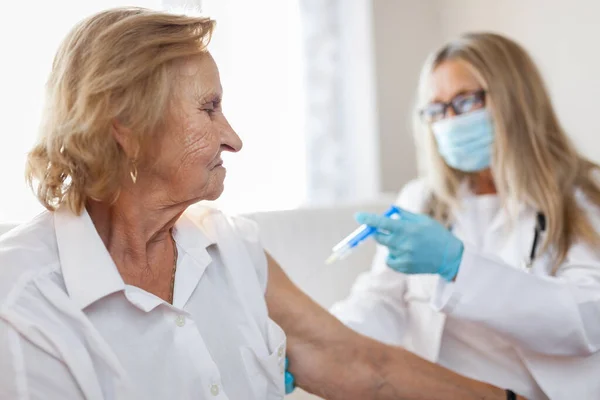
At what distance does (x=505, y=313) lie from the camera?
170cm

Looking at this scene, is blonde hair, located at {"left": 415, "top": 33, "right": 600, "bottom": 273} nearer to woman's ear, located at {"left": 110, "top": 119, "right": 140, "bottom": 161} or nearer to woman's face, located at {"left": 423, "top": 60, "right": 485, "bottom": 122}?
woman's face, located at {"left": 423, "top": 60, "right": 485, "bottom": 122}

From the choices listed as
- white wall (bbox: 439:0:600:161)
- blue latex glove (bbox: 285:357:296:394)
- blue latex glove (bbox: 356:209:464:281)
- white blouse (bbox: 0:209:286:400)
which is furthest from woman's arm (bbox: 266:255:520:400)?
white wall (bbox: 439:0:600:161)

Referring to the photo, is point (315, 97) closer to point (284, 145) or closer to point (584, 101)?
point (284, 145)

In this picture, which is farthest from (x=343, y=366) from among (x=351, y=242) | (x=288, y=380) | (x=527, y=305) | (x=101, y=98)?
(x=101, y=98)

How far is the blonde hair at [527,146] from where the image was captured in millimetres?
1914

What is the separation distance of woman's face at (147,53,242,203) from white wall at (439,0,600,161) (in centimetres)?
174

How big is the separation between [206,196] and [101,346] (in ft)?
1.15

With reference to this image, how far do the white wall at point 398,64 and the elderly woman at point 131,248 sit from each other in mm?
2081

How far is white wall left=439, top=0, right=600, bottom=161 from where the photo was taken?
261 centimetres

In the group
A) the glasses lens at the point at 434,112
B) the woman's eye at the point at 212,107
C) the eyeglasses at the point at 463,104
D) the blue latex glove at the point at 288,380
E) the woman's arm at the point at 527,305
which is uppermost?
the woman's eye at the point at 212,107

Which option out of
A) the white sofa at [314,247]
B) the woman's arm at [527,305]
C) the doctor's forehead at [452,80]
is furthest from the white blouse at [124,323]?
the doctor's forehead at [452,80]

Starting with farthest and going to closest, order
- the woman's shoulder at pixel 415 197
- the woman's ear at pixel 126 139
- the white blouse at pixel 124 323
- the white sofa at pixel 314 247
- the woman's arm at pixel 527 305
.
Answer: the woman's shoulder at pixel 415 197, the white sofa at pixel 314 247, the woman's arm at pixel 527 305, the woman's ear at pixel 126 139, the white blouse at pixel 124 323

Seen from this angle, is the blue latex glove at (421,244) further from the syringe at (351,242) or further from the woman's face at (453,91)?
the woman's face at (453,91)

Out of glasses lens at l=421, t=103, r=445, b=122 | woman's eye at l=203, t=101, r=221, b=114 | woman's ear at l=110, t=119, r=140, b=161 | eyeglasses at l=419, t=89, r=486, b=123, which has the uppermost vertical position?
woman's eye at l=203, t=101, r=221, b=114
